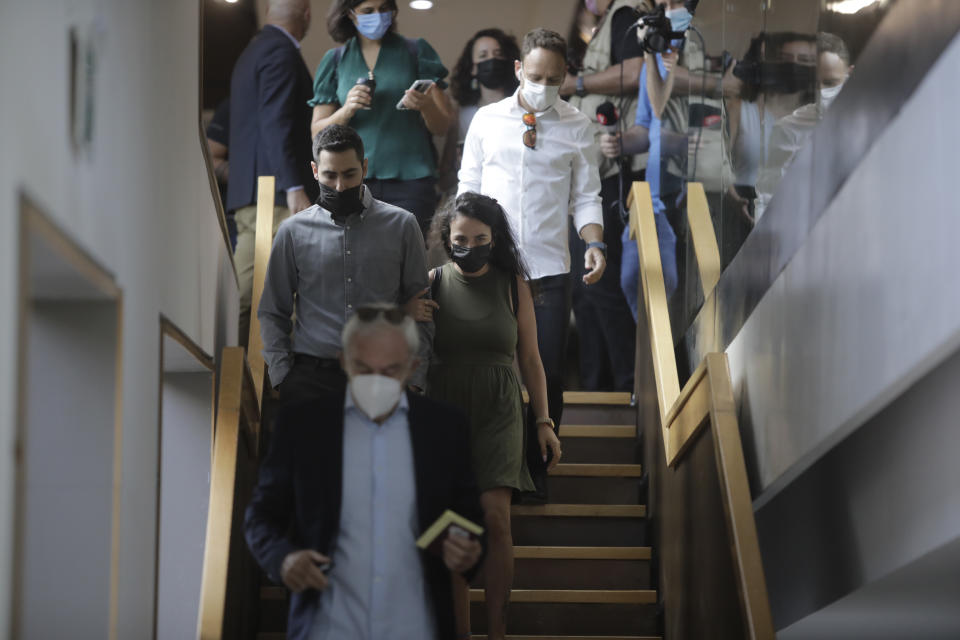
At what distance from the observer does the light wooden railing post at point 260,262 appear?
6.12 meters

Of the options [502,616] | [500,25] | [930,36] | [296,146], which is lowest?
[502,616]

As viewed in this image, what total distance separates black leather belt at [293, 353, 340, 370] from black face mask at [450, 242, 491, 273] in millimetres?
566

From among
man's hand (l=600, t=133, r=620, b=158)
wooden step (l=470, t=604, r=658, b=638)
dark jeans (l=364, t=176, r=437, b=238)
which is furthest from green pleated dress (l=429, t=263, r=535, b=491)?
man's hand (l=600, t=133, r=620, b=158)

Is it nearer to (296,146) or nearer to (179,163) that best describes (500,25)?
(296,146)

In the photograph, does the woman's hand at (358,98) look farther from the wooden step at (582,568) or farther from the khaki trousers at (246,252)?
the wooden step at (582,568)

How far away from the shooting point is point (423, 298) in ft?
15.6

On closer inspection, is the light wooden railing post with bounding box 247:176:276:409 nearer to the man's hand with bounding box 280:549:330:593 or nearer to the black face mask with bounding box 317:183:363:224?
the black face mask with bounding box 317:183:363:224

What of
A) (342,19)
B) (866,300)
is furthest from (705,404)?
(342,19)

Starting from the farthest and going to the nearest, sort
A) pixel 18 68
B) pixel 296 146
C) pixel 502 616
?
pixel 296 146 → pixel 502 616 → pixel 18 68

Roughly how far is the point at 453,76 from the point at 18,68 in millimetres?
5852

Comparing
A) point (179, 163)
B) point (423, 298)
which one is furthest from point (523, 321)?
point (179, 163)

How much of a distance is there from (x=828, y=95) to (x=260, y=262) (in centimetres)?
327

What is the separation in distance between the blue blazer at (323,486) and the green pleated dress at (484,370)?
126 centimetres

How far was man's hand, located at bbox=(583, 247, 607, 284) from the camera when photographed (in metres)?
5.98
